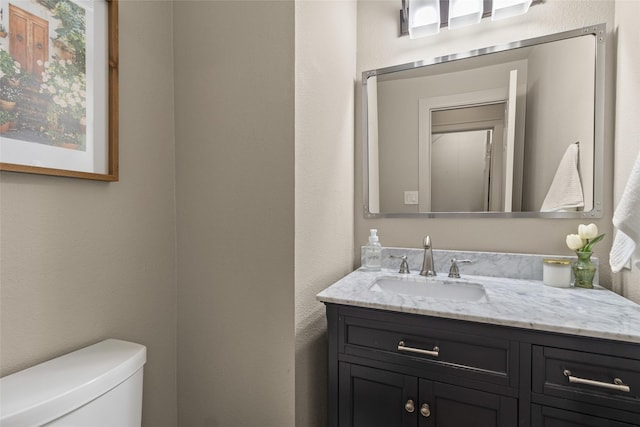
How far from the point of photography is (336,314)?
1022mm

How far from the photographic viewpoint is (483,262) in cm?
135

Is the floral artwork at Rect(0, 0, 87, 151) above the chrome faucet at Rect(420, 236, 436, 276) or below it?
above

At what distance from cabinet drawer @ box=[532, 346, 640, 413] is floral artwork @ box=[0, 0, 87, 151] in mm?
1393

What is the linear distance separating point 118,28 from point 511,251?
1695mm

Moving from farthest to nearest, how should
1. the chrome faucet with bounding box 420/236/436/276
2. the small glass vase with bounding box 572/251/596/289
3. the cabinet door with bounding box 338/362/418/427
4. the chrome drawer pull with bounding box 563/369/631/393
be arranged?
the chrome faucet with bounding box 420/236/436/276, the small glass vase with bounding box 572/251/596/289, the cabinet door with bounding box 338/362/418/427, the chrome drawer pull with bounding box 563/369/631/393

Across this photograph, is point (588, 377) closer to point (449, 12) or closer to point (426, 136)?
point (426, 136)

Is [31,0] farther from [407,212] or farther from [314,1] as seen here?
[407,212]

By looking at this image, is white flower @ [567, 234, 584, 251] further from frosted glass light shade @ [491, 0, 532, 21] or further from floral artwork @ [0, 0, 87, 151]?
floral artwork @ [0, 0, 87, 151]

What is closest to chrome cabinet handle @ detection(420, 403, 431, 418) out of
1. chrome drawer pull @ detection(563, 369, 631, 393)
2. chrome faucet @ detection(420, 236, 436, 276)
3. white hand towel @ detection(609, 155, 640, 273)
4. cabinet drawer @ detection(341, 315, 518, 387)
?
cabinet drawer @ detection(341, 315, 518, 387)

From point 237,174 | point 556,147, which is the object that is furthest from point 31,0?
point 556,147

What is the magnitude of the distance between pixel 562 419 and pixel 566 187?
88cm

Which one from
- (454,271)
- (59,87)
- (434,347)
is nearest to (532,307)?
(434,347)

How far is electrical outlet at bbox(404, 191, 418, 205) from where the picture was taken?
1495mm

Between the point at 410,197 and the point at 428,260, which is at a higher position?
the point at 410,197
